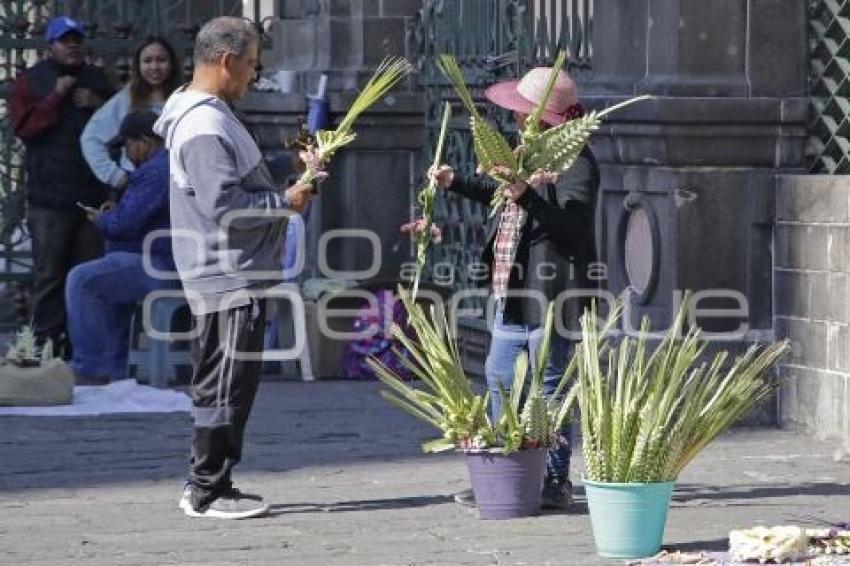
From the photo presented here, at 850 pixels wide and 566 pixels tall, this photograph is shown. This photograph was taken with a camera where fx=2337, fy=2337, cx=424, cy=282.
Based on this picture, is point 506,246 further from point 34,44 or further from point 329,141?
point 34,44

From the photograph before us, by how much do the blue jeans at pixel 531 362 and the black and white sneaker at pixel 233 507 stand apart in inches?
36.3

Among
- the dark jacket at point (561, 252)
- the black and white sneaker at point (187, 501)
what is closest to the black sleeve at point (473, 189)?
the dark jacket at point (561, 252)

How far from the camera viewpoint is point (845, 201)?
10.4 meters

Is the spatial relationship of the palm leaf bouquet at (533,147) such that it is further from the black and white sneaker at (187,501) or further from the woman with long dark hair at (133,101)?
the woman with long dark hair at (133,101)

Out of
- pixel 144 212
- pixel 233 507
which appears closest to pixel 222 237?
pixel 233 507

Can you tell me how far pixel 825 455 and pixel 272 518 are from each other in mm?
2820

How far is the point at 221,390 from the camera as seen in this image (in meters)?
8.41

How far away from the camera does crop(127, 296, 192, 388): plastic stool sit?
12.8 metres

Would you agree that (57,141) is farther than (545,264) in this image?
Yes

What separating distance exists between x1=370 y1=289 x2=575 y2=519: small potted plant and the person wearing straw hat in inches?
6.5

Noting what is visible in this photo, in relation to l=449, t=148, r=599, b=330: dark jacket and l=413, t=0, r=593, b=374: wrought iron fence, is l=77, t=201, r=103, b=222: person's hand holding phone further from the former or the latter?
l=449, t=148, r=599, b=330: dark jacket

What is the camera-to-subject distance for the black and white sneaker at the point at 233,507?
8461mm

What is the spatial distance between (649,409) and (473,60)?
621cm

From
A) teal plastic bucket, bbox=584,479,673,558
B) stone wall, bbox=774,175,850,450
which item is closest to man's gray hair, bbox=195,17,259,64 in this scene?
teal plastic bucket, bbox=584,479,673,558
